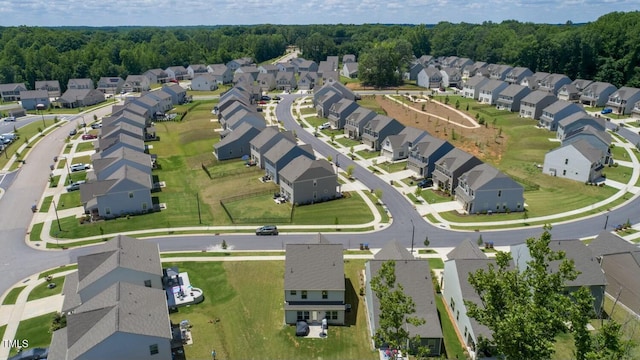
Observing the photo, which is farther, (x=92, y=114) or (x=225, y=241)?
(x=92, y=114)

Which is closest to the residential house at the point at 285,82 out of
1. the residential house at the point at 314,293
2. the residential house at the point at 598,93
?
the residential house at the point at 598,93

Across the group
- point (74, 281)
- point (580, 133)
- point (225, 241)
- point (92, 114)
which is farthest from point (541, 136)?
point (92, 114)

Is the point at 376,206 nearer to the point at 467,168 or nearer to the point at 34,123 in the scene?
the point at 467,168

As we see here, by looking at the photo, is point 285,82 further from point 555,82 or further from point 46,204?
point 46,204

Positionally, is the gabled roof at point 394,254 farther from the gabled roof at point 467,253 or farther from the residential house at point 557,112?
the residential house at point 557,112

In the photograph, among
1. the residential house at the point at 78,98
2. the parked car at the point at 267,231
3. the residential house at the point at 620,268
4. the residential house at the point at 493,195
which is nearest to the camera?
the residential house at the point at 620,268
